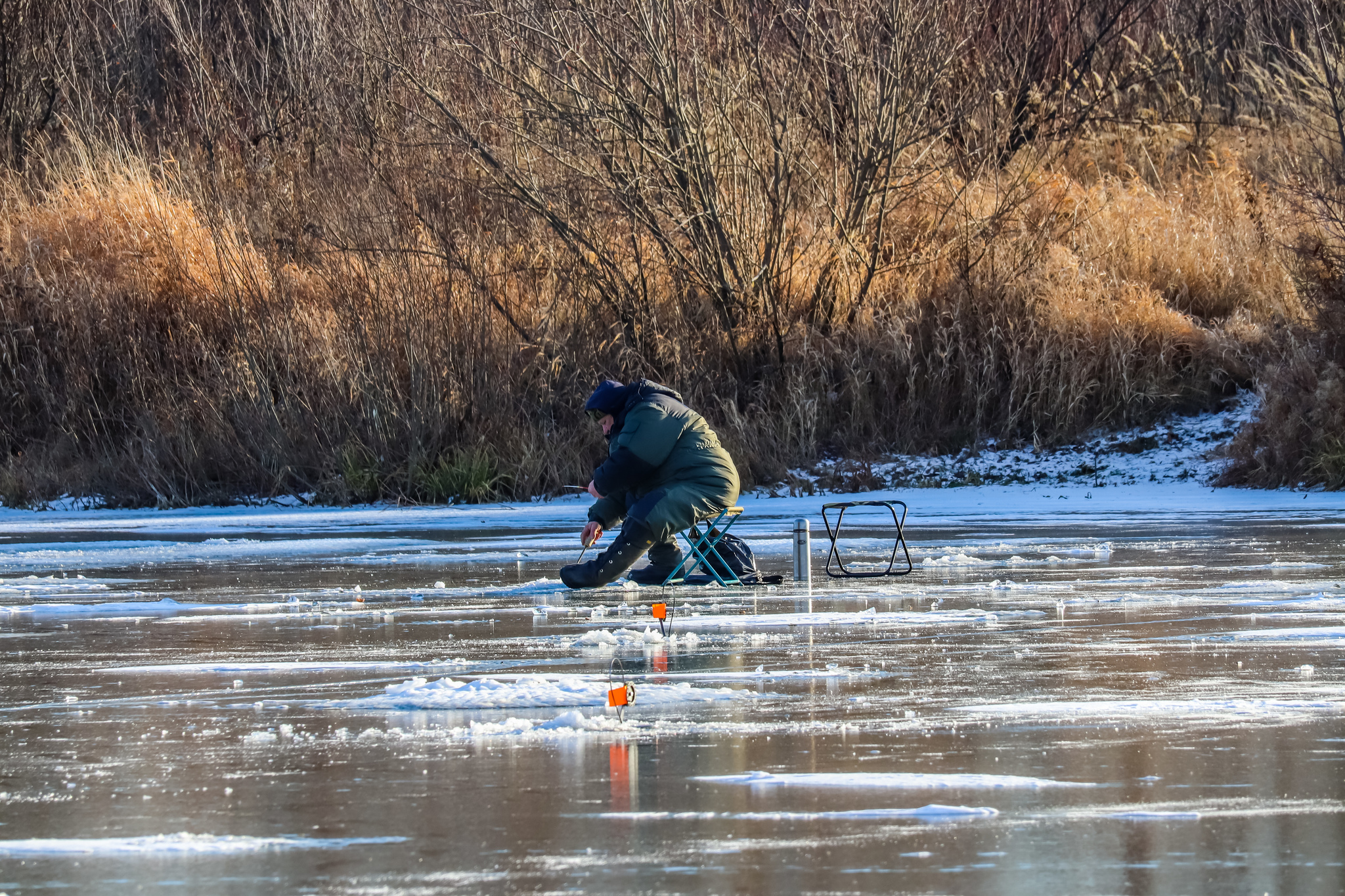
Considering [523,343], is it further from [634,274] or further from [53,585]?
[53,585]

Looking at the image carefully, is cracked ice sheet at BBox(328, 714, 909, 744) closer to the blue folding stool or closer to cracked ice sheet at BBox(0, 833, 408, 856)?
cracked ice sheet at BBox(0, 833, 408, 856)

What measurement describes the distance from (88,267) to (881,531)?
50.0ft

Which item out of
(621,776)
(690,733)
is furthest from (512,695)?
(621,776)

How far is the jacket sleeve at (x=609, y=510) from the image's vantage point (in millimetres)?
12680

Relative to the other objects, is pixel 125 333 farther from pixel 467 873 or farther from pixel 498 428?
pixel 467 873

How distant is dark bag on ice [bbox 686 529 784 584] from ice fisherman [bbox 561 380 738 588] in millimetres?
215

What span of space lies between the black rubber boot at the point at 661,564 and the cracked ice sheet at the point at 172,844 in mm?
7686

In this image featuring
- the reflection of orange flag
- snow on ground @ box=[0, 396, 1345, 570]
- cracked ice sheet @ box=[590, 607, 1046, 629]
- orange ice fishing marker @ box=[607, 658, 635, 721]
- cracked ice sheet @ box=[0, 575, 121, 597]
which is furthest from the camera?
snow on ground @ box=[0, 396, 1345, 570]

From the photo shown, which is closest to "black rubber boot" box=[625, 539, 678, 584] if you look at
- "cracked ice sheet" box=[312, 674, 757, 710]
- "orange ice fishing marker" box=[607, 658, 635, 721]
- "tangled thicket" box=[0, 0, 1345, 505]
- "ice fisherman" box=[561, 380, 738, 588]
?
"ice fisherman" box=[561, 380, 738, 588]

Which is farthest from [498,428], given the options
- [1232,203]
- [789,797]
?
[789,797]

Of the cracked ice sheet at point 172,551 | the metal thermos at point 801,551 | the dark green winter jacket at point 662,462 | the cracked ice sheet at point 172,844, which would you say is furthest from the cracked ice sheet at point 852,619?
the cracked ice sheet at point 172,551

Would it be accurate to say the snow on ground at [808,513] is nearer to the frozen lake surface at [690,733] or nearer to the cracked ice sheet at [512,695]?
the frozen lake surface at [690,733]

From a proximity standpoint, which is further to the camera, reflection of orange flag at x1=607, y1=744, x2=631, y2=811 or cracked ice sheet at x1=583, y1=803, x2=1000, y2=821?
reflection of orange flag at x1=607, y1=744, x2=631, y2=811

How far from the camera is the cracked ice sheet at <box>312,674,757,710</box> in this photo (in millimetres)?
7324
